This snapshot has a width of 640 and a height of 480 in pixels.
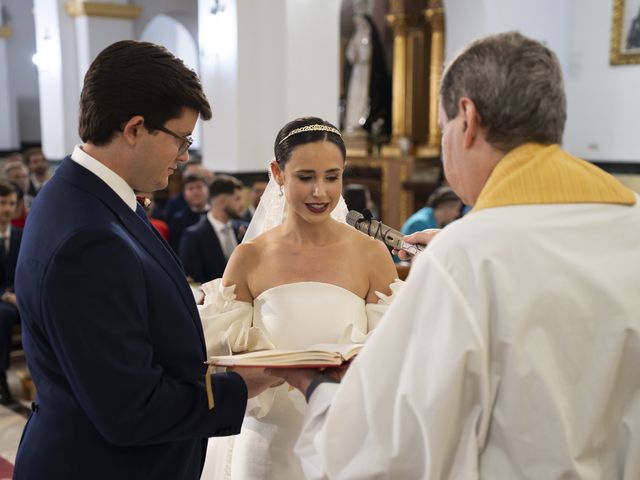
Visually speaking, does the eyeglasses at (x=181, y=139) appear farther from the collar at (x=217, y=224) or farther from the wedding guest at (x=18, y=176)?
the wedding guest at (x=18, y=176)

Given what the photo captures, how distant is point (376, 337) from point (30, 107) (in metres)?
16.2

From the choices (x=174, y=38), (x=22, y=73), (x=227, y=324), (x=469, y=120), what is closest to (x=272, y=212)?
(x=227, y=324)

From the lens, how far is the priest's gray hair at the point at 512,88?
132 cm

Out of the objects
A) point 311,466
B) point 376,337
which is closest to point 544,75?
point 376,337

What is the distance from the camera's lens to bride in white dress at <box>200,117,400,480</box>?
7.87 ft

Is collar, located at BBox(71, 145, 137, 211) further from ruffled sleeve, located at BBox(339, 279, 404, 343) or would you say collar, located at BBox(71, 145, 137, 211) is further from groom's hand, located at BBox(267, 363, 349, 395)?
ruffled sleeve, located at BBox(339, 279, 404, 343)

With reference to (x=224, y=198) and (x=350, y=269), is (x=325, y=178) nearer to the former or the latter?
(x=350, y=269)

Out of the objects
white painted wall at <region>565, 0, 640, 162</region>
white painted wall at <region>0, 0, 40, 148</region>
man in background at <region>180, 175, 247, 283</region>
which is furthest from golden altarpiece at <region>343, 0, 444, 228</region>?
white painted wall at <region>0, 0, 40, 148</region>

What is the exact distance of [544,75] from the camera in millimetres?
1323

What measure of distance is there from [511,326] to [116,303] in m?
0.71

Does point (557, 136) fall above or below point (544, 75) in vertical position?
below

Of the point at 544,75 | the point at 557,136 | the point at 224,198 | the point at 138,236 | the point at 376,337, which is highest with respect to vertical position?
the point at 544,75

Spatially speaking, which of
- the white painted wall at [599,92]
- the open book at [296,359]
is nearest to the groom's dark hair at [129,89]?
the open book at [296,359]

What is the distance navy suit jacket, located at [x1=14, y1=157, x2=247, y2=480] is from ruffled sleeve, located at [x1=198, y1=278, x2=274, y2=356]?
510 millimetres
